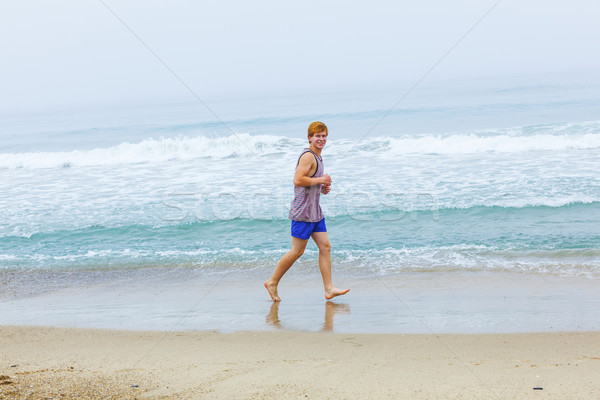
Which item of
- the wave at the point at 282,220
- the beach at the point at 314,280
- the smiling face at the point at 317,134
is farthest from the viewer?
the wave at the point at 282,220

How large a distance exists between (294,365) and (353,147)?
47.2 ft

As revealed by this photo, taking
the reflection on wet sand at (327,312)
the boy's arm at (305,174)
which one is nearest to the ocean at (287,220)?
the reflection on wet sand at (327,312)

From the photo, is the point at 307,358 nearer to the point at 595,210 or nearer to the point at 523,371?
the point at 523,371

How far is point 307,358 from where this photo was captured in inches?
152

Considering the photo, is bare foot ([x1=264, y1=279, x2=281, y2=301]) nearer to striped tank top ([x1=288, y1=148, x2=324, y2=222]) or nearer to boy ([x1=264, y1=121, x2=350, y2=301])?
boy ([x1=264, y1=121, x2=350, y2=301])

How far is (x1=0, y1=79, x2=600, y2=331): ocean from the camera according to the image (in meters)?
6.09

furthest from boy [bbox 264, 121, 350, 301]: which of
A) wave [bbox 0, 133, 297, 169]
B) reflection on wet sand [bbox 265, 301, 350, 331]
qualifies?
wave [bbox 0, 133, 297, 169]

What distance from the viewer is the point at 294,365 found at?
371cm

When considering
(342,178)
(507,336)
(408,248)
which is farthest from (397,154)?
(507,336)

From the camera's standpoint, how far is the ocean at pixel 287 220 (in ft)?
20.0

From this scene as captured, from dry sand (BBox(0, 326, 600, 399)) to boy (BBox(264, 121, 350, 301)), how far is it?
1.00 m

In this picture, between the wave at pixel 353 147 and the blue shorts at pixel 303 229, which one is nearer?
the blue shorts at pixel 303 229

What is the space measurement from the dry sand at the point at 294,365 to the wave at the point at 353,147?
11.8 metres

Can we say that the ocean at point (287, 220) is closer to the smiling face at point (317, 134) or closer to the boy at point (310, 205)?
the boy at point (310, 205)
